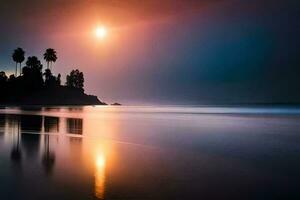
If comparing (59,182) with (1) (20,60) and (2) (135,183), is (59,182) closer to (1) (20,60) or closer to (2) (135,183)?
(2) (135,183)

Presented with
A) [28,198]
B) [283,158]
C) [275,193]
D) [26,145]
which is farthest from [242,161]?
[26,145]

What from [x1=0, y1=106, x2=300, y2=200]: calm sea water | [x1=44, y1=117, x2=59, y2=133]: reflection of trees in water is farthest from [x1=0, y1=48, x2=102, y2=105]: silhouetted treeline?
[x1=0, y1=106, x2=300, y2=200]: calm sea water

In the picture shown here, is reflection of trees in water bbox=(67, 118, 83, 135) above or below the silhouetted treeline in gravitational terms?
below

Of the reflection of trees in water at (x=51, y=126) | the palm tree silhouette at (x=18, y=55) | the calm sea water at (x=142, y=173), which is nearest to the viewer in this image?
the calm sea water at (x=142, y=173)

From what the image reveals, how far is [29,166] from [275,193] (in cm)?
1033

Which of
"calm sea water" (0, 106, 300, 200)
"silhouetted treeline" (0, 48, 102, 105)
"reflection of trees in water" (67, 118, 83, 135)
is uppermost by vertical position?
"silhouetted treeline" (0, 48, 102, 105)

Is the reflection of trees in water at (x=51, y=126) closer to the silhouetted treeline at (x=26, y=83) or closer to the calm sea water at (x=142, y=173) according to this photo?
the calm sea water at (x=142, y=173)

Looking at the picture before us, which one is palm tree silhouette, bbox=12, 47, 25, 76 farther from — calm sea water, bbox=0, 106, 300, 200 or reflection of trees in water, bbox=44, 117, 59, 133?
calm sea water, bbox=0, 106, 300, 200

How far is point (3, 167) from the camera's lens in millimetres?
14008

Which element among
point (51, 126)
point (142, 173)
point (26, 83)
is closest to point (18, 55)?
point (26, 83)

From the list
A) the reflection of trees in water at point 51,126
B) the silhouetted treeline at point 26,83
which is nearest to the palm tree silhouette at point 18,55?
the silhouetted treeline at point 26,83

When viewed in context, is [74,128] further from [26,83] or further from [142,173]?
[26,83]

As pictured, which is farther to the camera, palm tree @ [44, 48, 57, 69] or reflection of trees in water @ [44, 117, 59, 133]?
palm tree @ [44, 48, 57, 69]

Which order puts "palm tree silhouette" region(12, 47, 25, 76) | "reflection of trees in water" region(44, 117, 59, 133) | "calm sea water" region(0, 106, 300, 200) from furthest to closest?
"palm tree silhouette" region(12, 47, 25, 76), "reflection of trees in water" region(44, 117, 59, 133), "calm sea water" region(0, 106, 300, 200)
